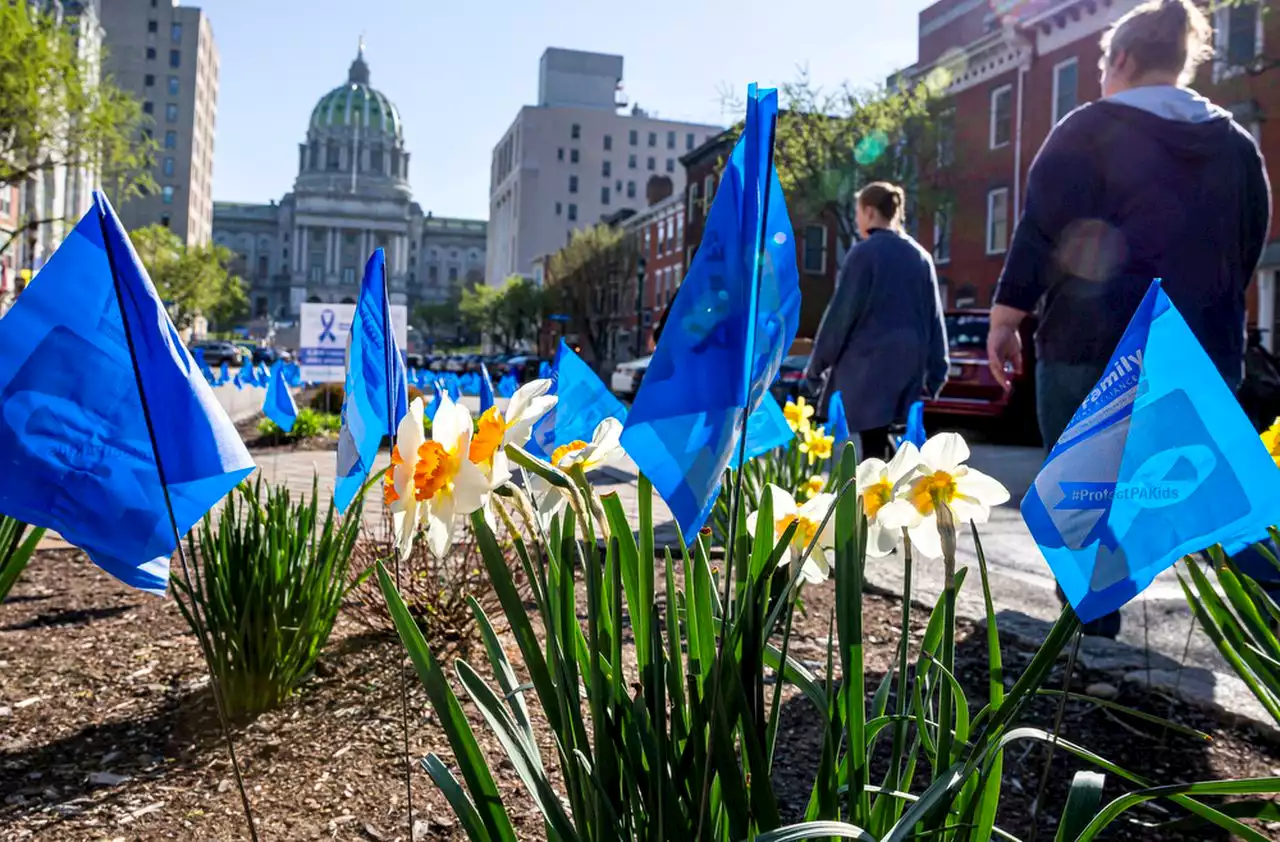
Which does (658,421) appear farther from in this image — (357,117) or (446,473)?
(357,117)

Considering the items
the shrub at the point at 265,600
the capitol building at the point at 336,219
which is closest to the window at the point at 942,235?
the shrub at the point at 265,600

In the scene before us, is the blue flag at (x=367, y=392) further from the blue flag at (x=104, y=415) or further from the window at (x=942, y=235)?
the window at (x=942, y=235)

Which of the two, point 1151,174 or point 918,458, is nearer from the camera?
point 918,458

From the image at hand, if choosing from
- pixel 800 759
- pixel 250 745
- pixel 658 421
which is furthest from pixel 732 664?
pixel 250 745

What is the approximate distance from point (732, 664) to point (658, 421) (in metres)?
0.29

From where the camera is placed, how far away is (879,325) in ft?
15.2

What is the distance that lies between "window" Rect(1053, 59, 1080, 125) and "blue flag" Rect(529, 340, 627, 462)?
77.6 ft

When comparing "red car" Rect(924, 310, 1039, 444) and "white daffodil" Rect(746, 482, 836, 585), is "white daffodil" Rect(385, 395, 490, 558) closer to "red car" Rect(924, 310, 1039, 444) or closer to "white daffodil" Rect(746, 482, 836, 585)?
"white daffodil" Rect(746, 482, 836, 585)

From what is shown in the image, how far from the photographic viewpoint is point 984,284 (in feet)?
80.8

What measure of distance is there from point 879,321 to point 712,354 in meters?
3.85

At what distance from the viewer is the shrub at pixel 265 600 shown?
7.43ft

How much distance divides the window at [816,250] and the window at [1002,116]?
9.58 m

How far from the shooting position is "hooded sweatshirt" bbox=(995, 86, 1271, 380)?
2930 millimetres

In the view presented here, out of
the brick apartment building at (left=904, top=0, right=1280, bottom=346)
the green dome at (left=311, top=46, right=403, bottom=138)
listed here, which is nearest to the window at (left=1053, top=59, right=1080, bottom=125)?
the brick apartment building at (left=904, top=0, right=1280, bottom=346)
